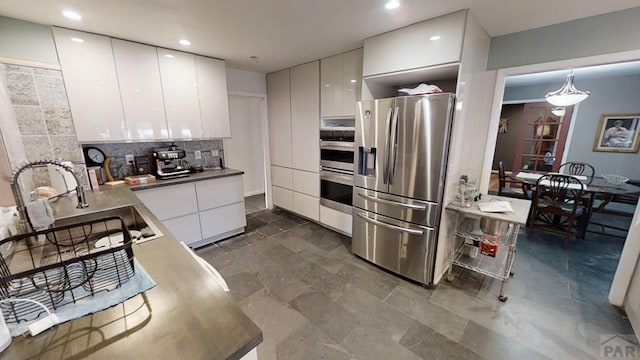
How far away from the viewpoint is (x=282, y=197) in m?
4.18

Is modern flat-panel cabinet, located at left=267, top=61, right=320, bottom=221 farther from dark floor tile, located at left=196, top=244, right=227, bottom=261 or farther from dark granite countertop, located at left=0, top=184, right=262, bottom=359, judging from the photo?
dark granite countertop, located at left=0, top=184, right=262, bottom=359

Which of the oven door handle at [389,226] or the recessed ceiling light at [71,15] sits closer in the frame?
the recessed ceiling light at [71,15]

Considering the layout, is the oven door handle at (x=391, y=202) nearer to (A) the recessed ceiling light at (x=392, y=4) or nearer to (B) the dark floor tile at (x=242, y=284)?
(B) the dark floor tile at (x=242, y=284)

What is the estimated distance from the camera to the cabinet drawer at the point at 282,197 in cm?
404

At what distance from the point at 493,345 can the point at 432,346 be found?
16.8 inches

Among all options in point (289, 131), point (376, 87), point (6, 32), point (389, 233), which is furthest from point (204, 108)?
point (389, 233)

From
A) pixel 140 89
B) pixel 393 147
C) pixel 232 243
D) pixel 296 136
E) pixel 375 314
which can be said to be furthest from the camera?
pixel 296 136

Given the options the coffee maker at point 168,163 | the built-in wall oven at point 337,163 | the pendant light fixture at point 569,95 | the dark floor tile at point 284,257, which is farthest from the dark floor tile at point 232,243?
the pendant light fixture at point 569,95

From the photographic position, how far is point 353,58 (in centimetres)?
279

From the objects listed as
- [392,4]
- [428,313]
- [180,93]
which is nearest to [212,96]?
[180,93]

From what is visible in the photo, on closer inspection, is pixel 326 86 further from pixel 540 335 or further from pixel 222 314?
pixel 540 335

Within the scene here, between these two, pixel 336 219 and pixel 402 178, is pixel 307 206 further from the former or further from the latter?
pixel 402 178

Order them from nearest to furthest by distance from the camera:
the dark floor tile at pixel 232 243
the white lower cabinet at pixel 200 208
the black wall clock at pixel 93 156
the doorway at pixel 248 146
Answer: the black wall clock at pixel 93 156 < the white lower cabinet at pixel 200 208 < the dark floor tile at pixel 232 243 < the doorway at pixel 248 146

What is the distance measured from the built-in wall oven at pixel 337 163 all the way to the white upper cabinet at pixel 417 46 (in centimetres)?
82
